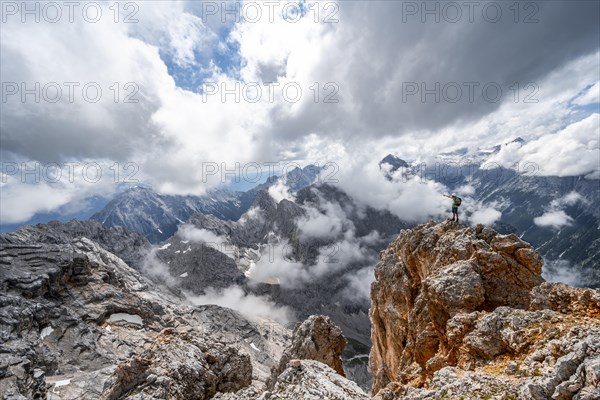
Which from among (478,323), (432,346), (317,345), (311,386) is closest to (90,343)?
(317,345)

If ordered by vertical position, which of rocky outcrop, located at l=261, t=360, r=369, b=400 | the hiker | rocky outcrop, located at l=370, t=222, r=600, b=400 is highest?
the hiker

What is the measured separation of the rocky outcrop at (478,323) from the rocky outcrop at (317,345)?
6334mm

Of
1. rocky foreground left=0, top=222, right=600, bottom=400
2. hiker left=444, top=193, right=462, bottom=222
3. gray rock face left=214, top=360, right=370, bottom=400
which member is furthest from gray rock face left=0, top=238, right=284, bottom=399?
hiker left=444, top=193, right=462, bottom=222

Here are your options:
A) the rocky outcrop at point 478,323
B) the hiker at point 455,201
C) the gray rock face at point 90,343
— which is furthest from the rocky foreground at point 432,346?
the hiker at point 455,201

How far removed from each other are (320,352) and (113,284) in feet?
528

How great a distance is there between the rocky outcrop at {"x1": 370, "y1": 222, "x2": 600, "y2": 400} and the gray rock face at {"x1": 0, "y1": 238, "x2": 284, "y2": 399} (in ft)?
57.1

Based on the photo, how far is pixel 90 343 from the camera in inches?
4653

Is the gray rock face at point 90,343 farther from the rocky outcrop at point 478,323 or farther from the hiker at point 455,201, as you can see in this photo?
the hiker at point 455,201

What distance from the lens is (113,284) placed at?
17338cm

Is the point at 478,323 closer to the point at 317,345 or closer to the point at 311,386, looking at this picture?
the point at 311,386

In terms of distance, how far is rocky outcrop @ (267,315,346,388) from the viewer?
1944 inches

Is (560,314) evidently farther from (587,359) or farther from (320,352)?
(320,352)

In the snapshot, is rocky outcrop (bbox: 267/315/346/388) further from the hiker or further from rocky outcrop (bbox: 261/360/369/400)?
the hiker

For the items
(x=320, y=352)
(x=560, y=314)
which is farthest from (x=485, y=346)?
(x=320, y=352)
